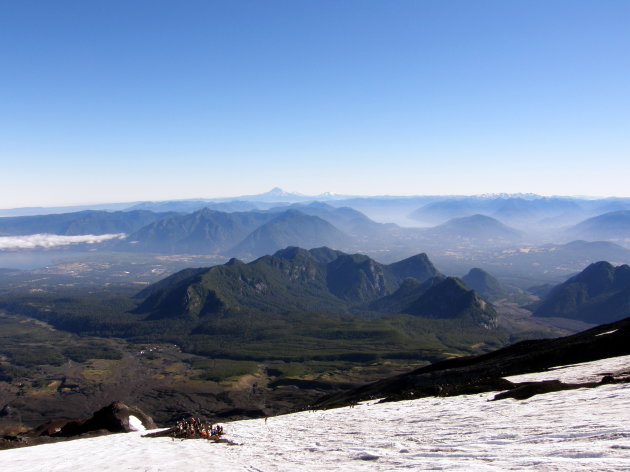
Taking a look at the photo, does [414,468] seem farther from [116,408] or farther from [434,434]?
[116,408]

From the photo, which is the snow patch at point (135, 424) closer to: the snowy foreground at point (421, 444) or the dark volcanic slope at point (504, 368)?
the snowy foreground at point (421, 444)

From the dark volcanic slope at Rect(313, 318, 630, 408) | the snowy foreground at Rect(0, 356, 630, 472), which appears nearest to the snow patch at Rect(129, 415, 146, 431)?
the snowy foreground at Rect(0, 356, 630, 472)

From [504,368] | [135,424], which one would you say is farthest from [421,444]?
[504,368]

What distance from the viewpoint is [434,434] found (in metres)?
32.8

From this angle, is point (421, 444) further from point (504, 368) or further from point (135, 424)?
point (504, 368)

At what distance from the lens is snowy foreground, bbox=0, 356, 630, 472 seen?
2138cm

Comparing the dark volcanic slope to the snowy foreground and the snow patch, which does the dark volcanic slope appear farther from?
the snow patch

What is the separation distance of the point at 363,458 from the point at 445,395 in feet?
108

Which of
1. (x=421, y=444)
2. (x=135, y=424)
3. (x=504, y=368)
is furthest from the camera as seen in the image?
(x=504, y=368)

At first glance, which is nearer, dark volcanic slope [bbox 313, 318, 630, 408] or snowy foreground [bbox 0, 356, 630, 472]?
snowy foreground [bbox 0, 356, 630, 472]

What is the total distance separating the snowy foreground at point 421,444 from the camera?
70.1 feet

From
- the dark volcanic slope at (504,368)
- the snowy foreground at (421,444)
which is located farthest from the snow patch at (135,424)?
the dark volcanic slope at (504,368)

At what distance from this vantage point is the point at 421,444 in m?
29.3

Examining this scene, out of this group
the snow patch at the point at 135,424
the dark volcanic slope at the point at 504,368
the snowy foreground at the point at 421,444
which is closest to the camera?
the snowy foreground at the point at 421,444
